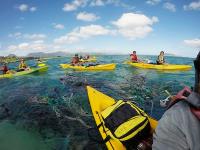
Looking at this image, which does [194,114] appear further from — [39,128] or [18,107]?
[18,107]

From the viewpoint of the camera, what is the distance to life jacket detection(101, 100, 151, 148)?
4.62 metres

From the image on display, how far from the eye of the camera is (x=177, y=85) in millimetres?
19422

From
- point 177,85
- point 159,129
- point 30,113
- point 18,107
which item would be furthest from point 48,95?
point 159,129

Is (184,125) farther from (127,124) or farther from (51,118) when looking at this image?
(51,118)

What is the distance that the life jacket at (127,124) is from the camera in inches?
182

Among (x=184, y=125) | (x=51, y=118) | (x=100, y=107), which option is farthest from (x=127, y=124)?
(x=51, y=118)

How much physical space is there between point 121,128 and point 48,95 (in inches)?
471

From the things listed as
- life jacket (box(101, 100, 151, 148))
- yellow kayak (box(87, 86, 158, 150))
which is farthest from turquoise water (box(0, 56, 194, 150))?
life jacket (box(101, 100, 151, 148))

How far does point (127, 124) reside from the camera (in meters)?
4.70

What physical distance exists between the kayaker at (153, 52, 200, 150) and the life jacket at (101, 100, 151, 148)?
243 centimetres

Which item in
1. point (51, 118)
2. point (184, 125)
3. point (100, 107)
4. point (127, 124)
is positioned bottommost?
point (51, 118)

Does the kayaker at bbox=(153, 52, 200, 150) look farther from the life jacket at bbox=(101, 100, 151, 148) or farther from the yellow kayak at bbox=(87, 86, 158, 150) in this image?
the yellow kayak at bbox=(87, 86, 158, 150)

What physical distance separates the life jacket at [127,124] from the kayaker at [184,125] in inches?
95.7

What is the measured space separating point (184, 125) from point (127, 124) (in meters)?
2.67
